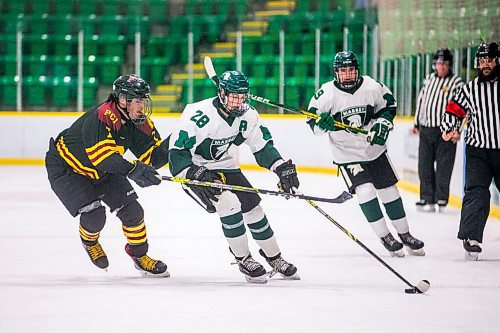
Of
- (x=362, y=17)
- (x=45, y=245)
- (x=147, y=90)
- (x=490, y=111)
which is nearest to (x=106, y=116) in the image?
(x=147, y=90)

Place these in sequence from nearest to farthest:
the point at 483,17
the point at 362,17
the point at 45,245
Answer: the point at 45,245 < the point at 483,17 < the point at 362,17

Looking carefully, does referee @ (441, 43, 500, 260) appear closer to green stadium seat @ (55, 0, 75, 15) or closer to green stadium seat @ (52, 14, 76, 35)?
green stadium seat @ (52, 14, 76, 35)

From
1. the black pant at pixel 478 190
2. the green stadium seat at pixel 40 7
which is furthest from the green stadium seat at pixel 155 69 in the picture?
the black pant at pixel 478 190

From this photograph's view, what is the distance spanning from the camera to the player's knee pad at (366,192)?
557 cm

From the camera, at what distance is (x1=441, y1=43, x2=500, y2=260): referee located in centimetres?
534

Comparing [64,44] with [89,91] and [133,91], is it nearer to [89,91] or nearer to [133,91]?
[89,91]

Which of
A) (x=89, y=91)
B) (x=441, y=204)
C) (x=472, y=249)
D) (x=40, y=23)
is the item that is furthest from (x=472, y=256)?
(x=40, y=23)

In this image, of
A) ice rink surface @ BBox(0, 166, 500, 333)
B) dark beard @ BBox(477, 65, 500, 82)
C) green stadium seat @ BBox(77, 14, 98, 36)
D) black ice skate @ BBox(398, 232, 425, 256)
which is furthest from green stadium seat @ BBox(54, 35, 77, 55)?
dark beard @ BBox(477, 65, 500, 82)

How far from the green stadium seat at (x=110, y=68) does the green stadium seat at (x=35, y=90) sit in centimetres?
69

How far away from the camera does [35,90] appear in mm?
12812

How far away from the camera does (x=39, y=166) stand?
12.2 m

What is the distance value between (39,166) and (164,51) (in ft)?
6.83

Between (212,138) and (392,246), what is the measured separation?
1371 millimetres

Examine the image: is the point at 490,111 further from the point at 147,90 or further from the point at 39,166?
the point at 39,166
